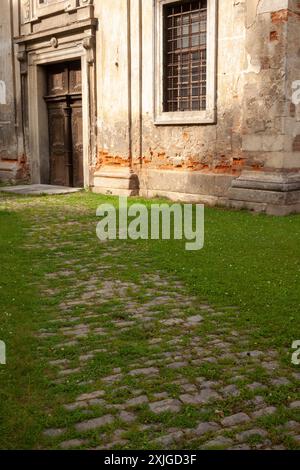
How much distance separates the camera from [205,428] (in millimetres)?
2678

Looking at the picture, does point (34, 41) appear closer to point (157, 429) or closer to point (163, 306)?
point (163, 306)

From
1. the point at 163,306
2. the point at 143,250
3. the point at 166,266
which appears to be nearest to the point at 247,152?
the point at 143,250

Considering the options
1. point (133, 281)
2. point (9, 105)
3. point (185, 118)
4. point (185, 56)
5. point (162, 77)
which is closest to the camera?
point (133, 281)

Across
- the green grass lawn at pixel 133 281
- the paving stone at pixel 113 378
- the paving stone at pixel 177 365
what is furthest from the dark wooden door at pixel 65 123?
the paving stone at pixel 113 378

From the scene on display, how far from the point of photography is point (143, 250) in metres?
6.80

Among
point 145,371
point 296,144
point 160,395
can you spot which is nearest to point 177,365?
point 145,371

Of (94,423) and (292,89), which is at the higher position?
(292,89)

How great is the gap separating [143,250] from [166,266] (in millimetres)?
900

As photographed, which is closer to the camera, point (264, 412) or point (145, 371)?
point (264, 412)

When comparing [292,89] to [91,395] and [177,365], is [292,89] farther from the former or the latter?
[91,395]

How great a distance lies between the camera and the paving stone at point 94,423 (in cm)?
267

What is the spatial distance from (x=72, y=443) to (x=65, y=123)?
41.1 feet

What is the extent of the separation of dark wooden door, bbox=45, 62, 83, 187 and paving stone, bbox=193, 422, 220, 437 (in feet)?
38.4

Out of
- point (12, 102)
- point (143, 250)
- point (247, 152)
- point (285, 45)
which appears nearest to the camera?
point (143, 250)
